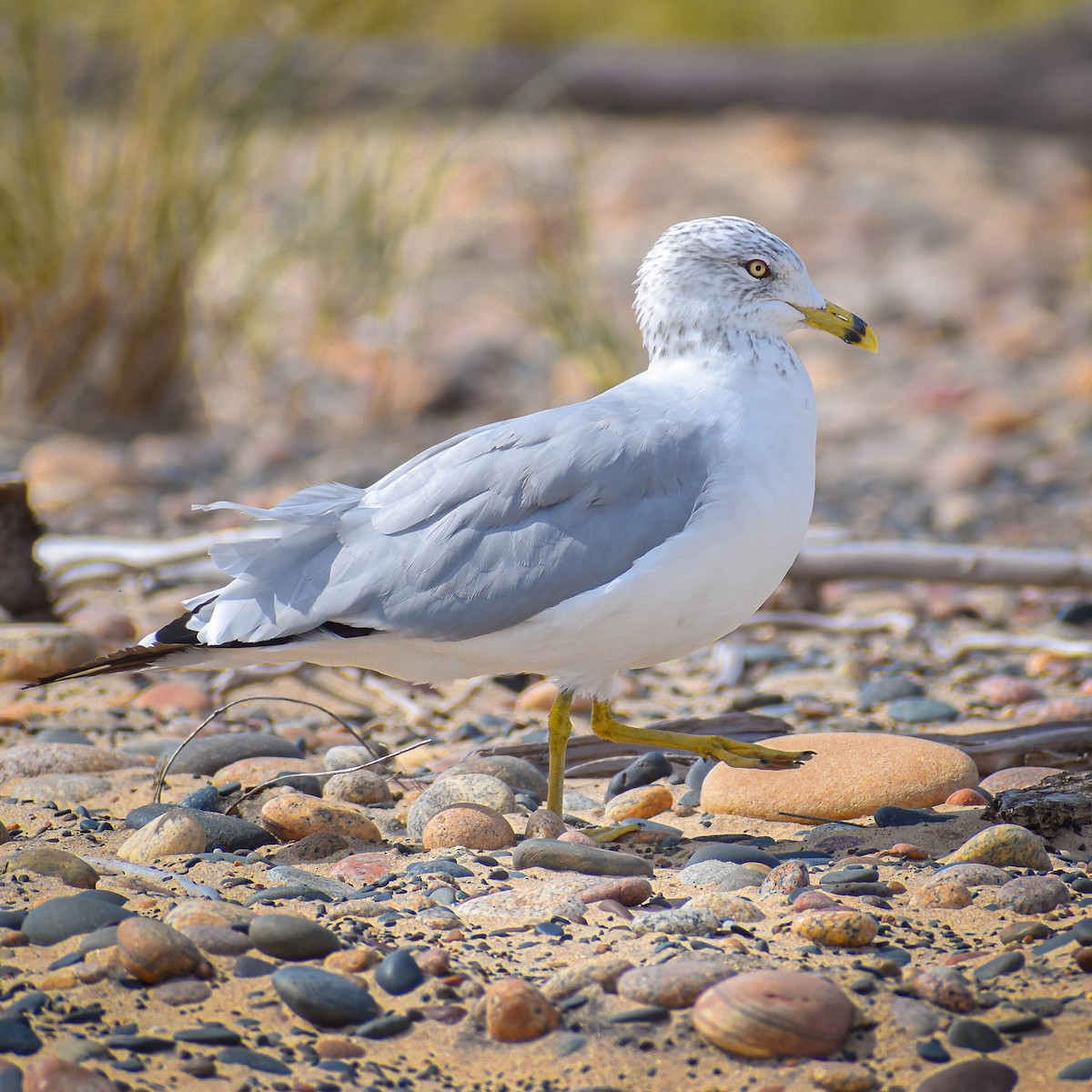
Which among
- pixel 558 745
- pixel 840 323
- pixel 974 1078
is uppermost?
pixel 840 323

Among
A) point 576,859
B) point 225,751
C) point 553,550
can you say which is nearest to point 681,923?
point 576,859

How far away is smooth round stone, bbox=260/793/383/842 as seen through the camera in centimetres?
334

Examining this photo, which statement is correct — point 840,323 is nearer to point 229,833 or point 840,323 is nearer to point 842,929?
point 842,929

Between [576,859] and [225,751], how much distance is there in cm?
116

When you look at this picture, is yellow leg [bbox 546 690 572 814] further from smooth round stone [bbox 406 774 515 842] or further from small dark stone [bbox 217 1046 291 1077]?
small dark stone [bbox 217 1046 291 1077]

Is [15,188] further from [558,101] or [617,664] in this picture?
[558,101]

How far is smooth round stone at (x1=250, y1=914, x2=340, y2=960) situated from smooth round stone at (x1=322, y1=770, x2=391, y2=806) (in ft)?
2.93

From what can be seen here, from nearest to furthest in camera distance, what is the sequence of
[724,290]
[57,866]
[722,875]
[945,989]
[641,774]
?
[945,989]
[57,866]
[722,875]
[724,290]
[641,774]

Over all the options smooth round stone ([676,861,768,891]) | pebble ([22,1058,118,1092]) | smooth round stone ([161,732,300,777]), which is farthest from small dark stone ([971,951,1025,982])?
smooth round stone ([161,732,300,777])

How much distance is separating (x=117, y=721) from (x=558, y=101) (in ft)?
28.6

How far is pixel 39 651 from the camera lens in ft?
14.4

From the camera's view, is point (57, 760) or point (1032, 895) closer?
point (1032, 895)

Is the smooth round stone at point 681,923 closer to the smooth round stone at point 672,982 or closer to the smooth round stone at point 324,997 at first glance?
the smooth round stone at point 672,982

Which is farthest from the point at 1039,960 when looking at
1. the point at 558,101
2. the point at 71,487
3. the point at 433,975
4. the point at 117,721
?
the point at 558,101
